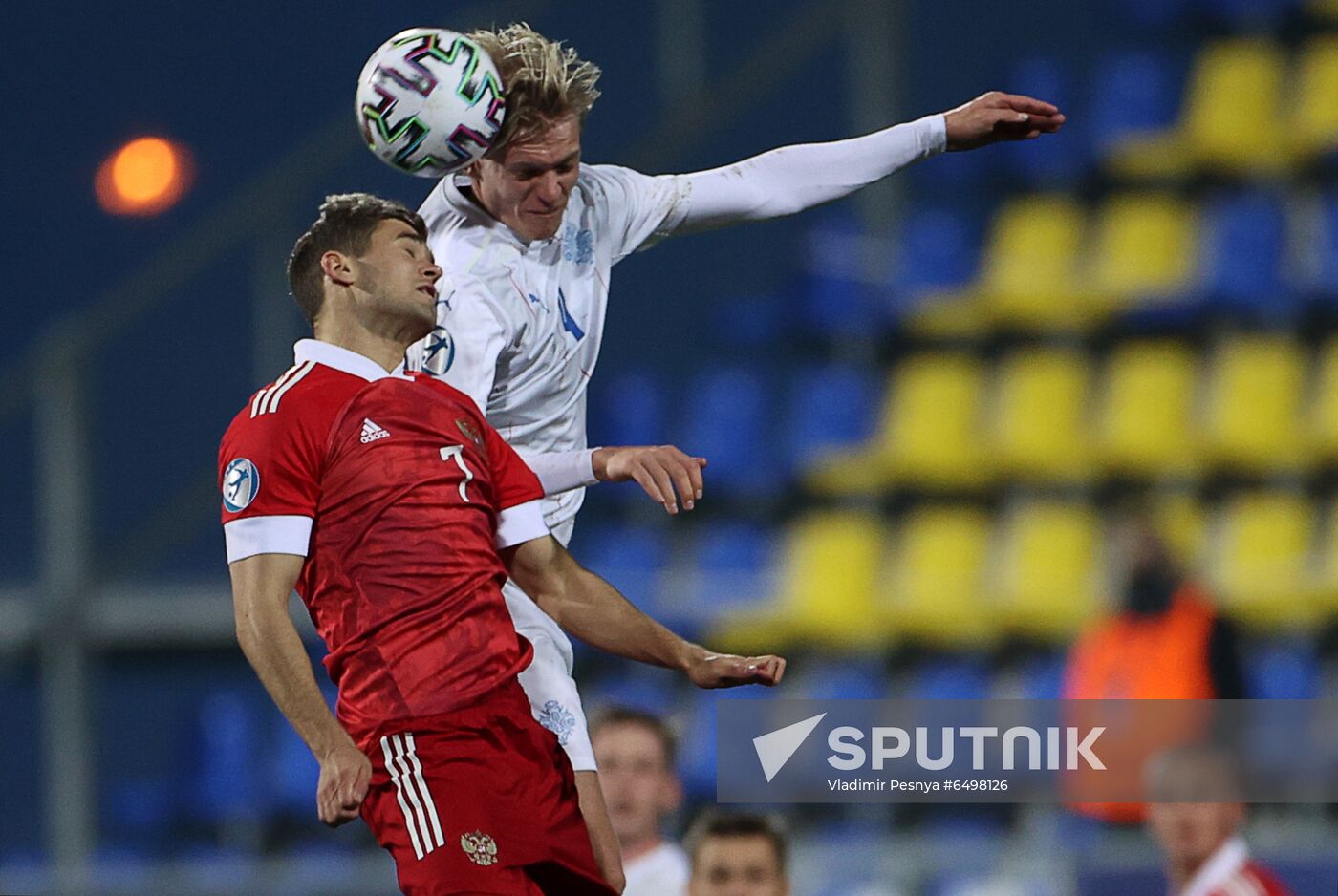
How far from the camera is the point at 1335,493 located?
755 cm

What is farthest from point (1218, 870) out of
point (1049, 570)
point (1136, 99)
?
point (1136, 99)

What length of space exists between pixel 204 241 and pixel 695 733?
8.08 ft

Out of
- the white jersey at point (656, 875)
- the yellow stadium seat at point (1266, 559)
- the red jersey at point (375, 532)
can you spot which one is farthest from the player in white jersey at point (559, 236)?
the yellow stadium seat at point (1266, 559)

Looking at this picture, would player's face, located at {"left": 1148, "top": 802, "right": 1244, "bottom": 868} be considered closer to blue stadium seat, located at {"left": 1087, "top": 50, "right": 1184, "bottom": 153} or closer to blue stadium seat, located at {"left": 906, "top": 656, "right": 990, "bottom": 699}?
blue stadium seat, located at {"left": 906, "top": 656, "right": 990, "bottom": 699}

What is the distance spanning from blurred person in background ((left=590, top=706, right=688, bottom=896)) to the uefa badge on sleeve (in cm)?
177

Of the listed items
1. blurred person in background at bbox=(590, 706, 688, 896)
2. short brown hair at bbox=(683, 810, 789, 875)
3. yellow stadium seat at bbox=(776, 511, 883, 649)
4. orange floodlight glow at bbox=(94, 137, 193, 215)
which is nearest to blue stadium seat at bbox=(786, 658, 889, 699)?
yellow stadium seat at bbox=(776, 511, 883, 649)

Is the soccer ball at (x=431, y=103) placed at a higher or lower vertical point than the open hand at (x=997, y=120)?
lower

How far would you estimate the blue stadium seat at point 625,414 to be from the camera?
8.36m

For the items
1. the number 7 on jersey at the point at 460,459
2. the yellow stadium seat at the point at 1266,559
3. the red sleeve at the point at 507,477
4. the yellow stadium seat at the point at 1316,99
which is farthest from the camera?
the yellow stadium seat at the point at 1316,99

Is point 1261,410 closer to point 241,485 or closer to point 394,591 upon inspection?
point 394,591

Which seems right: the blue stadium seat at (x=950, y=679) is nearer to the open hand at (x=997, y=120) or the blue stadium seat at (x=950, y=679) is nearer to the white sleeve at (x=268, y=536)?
the open hand at (x=997, y=120)

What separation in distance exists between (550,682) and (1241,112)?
17.0ft

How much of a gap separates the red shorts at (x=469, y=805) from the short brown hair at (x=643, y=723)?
1.57m

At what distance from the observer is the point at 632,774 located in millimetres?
4871
